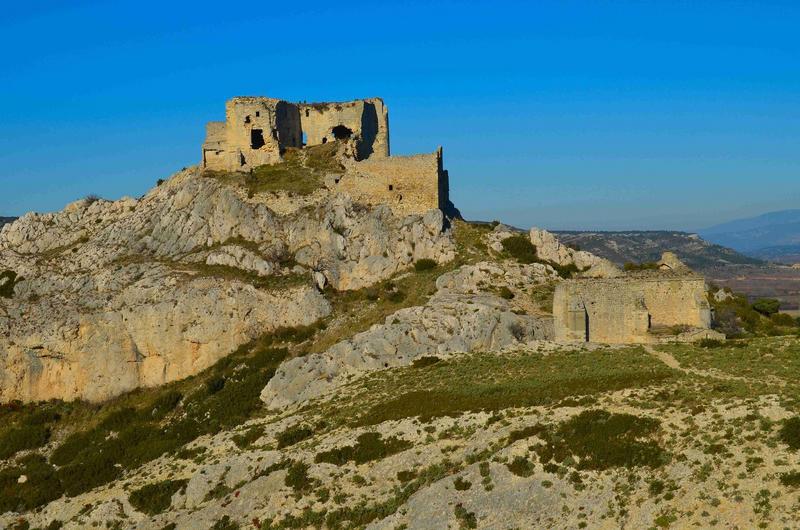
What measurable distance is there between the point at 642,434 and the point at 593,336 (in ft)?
50.8

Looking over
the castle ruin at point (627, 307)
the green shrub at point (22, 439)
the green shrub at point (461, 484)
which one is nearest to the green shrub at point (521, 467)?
the green shrub at point (461, 484)

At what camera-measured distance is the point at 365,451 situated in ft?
96.7

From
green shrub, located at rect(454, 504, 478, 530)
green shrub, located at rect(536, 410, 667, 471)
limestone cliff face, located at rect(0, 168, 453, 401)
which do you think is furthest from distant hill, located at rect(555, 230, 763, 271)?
green shrub, located at rect(454, 504, 478, 530)

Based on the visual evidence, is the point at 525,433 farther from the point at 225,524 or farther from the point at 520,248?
the point at 520,248

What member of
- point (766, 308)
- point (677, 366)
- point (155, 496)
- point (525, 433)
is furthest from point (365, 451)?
point (766, 308)

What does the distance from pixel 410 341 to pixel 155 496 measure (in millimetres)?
15057

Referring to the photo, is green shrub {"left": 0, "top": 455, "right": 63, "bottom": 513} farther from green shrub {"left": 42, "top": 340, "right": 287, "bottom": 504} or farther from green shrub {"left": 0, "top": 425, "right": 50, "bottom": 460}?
green shrub {"left": 0, "top": 425, "right": 50, "bottom": 460}

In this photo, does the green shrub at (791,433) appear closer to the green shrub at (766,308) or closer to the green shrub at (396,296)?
the green shrub at (396,296)

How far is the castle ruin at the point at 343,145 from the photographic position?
A: 55125 mm

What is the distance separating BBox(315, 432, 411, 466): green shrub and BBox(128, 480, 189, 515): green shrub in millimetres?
6503

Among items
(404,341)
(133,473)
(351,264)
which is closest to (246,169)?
(351,264)

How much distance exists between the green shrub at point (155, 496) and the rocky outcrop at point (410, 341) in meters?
8.42

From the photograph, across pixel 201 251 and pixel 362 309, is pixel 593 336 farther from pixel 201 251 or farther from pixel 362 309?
pixel 201 251

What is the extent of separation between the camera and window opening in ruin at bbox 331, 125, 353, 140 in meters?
63.9
